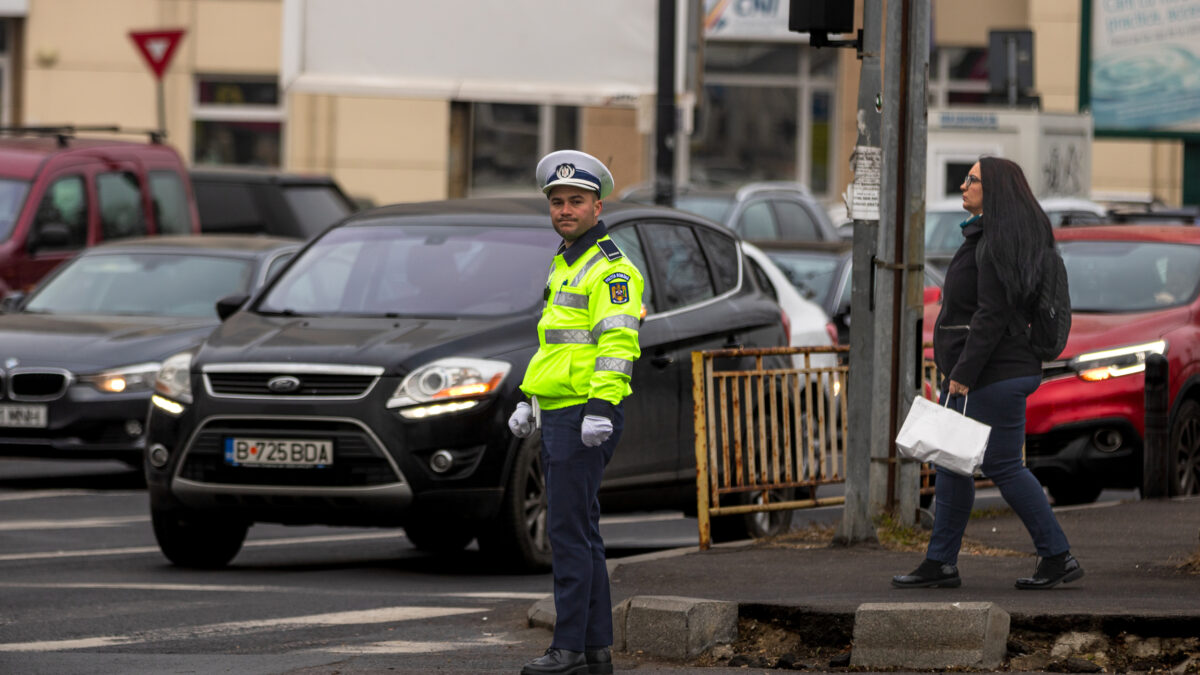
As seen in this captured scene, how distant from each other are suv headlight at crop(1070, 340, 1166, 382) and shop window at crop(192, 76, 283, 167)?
21.9 metres

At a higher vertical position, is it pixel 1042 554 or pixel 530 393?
pixel 530 393

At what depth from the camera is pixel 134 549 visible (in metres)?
11.7

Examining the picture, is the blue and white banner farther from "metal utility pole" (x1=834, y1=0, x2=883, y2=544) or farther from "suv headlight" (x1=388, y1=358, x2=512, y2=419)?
"suv headlight" (x1=388, y1=358, x2=512, y2=419)

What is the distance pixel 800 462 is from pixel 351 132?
72.3 ft

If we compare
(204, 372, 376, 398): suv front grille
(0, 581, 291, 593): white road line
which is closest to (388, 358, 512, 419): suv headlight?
(204, 372, 376, 398): suv front grille

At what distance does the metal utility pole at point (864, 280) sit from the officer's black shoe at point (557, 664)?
328cm

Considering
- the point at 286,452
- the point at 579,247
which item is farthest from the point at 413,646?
the point at 286,452

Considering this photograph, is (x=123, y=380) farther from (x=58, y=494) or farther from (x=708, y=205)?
(x=708, y=205)

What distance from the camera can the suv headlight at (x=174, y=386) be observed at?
10688 mm

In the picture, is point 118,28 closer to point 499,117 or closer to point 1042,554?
point 499,117

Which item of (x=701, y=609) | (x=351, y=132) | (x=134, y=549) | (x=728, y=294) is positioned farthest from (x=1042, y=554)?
(x=351, y=132)

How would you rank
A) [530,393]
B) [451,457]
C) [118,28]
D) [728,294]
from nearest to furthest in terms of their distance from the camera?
1. [530,393]
2. [451,457]
3. [728,294]
4. [118,28]

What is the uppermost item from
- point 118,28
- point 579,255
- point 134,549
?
point 118,28

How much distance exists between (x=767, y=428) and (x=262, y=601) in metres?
2.84
